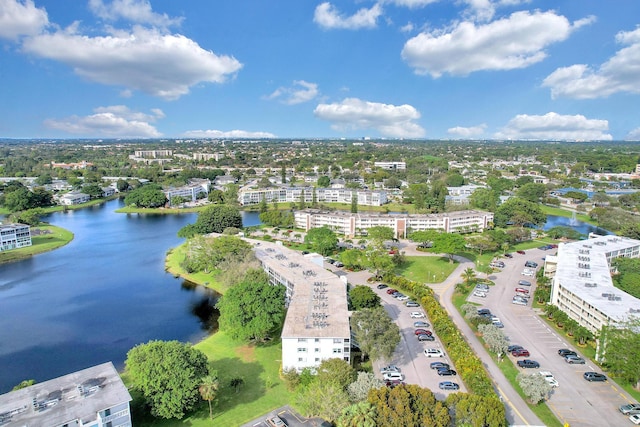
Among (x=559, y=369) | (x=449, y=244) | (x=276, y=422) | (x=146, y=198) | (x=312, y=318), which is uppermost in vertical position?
(x=146, y=198)

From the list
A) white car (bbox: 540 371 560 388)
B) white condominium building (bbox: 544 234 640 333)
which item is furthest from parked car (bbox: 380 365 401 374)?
white condominium building (bbox: 544 234 640 333)

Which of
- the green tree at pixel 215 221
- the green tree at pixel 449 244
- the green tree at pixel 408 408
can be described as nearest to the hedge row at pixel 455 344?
the green tree at pixel 408 408

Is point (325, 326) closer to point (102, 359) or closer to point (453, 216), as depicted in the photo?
point (102, 359)

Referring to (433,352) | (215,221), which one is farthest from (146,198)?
(433,352)

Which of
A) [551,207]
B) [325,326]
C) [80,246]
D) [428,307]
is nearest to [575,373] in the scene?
[428,307]

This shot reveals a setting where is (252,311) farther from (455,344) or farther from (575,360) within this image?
(575,360)

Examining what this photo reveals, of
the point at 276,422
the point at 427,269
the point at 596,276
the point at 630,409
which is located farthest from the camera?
the point at 427,269
